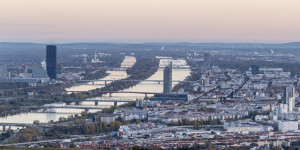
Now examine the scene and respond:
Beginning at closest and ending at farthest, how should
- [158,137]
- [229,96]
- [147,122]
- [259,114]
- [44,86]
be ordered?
[158,137], [147,122], [259,114], [229,96], [44,86]

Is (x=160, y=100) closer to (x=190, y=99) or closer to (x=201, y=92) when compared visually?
(x=190, y=99)

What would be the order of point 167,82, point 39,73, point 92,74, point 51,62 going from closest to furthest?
point 167,82 → point 39,73 → point 92,74 → point 51,62

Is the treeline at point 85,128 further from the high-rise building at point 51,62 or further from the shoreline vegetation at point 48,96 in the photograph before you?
the high-rise building at point 51,62

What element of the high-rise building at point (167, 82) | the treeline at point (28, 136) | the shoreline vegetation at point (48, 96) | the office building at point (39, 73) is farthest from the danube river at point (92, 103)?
the office building at point (39, 73)

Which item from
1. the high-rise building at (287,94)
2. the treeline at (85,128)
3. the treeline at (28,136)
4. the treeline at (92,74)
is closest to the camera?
the treeline at (28,136)

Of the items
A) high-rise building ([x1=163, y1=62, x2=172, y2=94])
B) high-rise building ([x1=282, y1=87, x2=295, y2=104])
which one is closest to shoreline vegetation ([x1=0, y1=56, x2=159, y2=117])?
high-rise building ([x1=163, y1=62, x2=172, y2=94])

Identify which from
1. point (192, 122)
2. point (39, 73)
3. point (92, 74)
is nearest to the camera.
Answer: point (192, 122)

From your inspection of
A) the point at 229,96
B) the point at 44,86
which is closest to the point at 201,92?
the point at 229,96

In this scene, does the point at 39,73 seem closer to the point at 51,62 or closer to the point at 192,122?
the point at 51,62

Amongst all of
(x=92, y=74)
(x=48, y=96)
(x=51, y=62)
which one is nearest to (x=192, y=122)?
(x=48, y=96)

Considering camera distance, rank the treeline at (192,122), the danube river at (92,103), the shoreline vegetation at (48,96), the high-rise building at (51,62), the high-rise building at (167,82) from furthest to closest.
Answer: the high-rise building at (51,62) < the high-rise building at (167,82) < the shoreline vegetation at (48,96) < the danube river at (92,103) < the treeline at (192,122)

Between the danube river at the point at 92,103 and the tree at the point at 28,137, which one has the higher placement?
the tree at the point at 28,137
